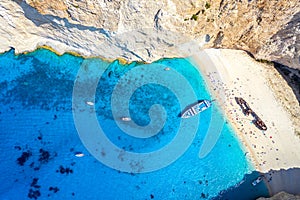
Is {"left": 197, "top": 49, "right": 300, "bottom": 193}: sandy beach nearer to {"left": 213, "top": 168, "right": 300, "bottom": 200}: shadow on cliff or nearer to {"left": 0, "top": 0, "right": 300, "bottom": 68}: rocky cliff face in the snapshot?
{"left": 213, "top": 168, "right": 300, "bottom": 200}: shadow on cliff

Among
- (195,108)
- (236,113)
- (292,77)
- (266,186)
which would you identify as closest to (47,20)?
(195,108)

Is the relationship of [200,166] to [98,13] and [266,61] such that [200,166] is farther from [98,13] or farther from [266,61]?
[98,13]

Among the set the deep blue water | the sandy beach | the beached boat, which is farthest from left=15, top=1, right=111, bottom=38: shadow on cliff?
the sandy beach

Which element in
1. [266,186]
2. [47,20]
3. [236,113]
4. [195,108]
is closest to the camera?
[47,20]

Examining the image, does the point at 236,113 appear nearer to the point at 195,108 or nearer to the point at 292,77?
the point at 195,108

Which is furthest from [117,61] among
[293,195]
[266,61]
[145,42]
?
[293,195]

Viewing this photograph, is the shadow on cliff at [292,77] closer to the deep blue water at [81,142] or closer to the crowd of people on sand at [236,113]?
the crowd of people on sand at [236,113]
